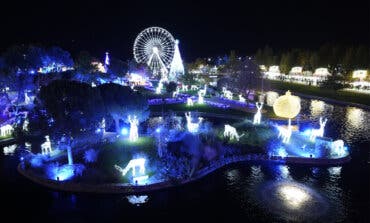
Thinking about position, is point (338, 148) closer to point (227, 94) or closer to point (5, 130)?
point (227, 94)

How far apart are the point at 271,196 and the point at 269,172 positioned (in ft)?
14.3

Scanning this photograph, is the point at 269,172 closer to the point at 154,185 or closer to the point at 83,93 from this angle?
the point at 154,185

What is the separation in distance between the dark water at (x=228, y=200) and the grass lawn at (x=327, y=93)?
37.9 meters

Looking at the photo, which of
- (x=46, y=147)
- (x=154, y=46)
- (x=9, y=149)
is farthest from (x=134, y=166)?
(x=154, y=46)

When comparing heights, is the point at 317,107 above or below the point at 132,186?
above

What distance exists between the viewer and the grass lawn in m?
64.1

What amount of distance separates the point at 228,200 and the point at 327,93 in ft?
182

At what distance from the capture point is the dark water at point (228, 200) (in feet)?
72.9

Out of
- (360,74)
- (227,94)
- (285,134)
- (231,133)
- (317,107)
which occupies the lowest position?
(317,107)

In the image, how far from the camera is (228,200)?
24.2 metres

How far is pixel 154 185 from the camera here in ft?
84.0

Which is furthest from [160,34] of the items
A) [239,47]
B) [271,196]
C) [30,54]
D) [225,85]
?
[239,47]

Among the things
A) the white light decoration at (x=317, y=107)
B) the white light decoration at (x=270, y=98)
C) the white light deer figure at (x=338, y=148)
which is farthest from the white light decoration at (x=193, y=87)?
the white light deer figure at (x=338, y=148)

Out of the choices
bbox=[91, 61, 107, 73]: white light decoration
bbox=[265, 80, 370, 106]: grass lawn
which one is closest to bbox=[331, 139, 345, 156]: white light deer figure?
bbox=[265, 80, 370, 106]: grass lawn
